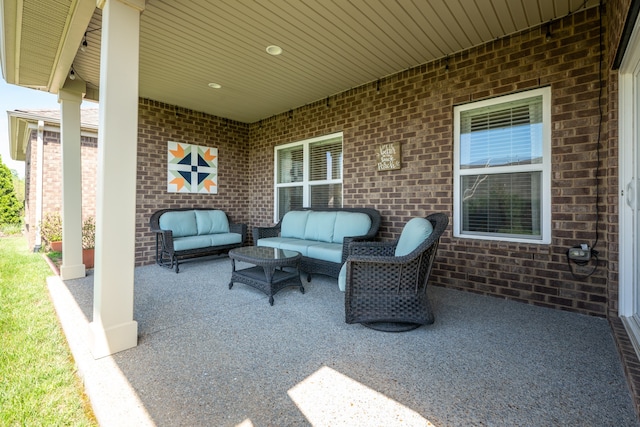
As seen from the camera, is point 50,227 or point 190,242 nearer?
point 190,242

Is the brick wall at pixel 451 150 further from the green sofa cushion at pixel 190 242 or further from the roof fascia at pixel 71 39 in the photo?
the roof fascia at pixel 71 39

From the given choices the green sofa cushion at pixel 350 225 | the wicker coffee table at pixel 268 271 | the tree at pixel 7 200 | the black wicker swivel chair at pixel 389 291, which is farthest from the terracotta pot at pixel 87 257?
the tree at pixel 7 200

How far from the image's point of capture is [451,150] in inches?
144

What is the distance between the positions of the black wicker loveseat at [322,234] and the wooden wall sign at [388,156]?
0.71 meters

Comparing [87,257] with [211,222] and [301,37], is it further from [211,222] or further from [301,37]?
[301,37]

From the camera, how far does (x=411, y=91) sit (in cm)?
401

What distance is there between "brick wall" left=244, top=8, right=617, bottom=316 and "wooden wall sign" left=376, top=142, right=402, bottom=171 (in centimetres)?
9

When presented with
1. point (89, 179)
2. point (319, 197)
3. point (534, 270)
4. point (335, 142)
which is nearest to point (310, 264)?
point (319, 197)

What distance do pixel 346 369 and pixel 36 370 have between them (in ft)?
6.57

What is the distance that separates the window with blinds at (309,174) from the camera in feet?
16.8

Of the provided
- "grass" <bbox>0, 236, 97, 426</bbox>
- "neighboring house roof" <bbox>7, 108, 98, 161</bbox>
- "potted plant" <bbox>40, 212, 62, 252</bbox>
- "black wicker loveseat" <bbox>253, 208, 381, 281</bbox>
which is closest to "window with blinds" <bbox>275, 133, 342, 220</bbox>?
"black wicker loveseat" <bbox>253, 208, 381, 281</bbox>

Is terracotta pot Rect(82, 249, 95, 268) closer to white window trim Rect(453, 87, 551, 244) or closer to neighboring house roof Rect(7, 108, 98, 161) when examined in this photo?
neighboring house roof Rect(7, 108, 98, 161)

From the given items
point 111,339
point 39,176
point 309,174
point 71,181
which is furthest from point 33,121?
point 111,339

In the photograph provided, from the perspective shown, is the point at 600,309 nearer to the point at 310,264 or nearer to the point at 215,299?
the point at 310,264
